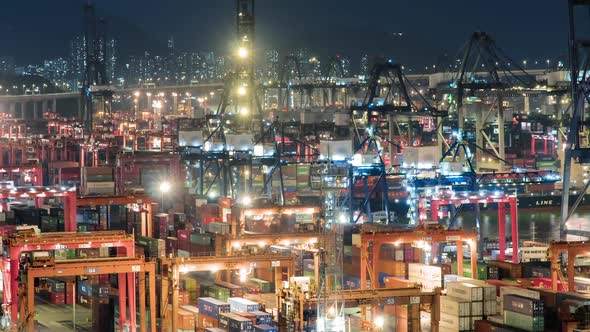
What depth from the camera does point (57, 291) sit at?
127 feet

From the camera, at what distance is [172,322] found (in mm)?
29781

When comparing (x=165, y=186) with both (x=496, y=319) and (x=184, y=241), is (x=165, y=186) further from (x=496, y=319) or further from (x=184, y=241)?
(x=496, y=319)

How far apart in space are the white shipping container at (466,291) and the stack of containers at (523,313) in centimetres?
95

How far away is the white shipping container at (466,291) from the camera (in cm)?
2845

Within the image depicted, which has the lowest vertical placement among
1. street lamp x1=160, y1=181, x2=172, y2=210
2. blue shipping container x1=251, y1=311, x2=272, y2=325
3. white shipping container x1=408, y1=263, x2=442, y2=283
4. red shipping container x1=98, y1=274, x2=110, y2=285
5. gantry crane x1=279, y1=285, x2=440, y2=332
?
blue shipping container x1=251, y1=311, x2=272, y2=325

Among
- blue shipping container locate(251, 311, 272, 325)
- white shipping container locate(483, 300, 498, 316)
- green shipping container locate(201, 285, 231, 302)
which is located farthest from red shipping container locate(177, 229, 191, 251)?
white shipping container locate(483, 300, 498, 316)

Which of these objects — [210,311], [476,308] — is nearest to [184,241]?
[210,311]

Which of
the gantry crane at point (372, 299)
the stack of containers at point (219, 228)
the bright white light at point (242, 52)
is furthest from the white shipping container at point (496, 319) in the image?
the bright white light at point (242, 52)

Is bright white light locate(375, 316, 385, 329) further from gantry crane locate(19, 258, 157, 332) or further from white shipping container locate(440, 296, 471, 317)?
gantry crane locate(19, 258, 157, 332)

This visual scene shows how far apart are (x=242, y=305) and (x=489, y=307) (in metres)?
5.71

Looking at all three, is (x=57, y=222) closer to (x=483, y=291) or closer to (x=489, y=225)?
(x=483, y=291)

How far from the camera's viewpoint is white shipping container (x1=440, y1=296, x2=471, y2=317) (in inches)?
1117

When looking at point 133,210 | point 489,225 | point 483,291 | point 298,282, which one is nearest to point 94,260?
point 298,282

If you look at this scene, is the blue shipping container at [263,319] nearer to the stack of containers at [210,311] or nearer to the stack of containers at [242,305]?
the stack of containers at [242,305]
